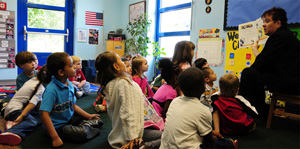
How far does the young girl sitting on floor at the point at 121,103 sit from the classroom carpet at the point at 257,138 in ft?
0.98

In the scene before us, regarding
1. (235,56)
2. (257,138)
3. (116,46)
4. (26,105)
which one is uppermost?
(116,46)

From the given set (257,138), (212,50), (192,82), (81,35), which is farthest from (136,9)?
(192,82)

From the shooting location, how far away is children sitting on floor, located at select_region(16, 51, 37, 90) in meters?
2.29

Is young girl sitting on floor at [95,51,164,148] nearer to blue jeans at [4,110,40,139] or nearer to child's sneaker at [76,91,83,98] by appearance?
blue jeans at [4,110,40,139]

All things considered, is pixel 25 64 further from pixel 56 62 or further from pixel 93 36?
pixel 93 36

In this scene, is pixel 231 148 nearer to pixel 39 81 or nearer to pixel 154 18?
pixel 39 81

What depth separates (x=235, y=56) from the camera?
12.1ft

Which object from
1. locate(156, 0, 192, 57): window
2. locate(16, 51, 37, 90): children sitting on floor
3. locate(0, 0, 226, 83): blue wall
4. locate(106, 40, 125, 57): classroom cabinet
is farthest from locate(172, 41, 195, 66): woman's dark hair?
locate(106, 40, 125, 57): classroom cabinet

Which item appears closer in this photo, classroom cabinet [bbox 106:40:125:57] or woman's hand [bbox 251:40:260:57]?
woman's hand [bbox 251:40:260:57]

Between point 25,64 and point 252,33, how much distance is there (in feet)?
8.85

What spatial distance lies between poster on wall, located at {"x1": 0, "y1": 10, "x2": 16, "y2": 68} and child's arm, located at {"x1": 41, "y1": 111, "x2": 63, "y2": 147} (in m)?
4.84

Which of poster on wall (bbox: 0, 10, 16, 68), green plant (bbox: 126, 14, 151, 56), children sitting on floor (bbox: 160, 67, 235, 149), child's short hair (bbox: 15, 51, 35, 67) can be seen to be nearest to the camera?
children sitting on floor (bbox: 160, 67, 235, 149)

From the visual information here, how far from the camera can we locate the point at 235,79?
208cm

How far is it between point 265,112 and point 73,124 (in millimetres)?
2195
